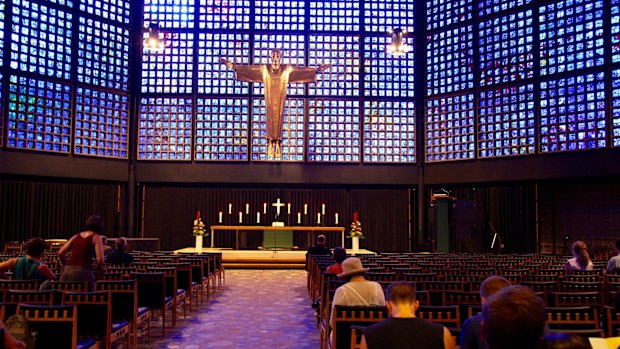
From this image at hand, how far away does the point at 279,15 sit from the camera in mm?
24609

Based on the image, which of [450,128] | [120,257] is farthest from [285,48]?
[120,257]

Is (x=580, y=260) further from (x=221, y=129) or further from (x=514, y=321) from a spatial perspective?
(x=221, y=129)

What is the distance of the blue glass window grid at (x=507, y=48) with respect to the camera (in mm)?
21438

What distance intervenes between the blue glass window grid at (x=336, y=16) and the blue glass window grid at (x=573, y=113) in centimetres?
824

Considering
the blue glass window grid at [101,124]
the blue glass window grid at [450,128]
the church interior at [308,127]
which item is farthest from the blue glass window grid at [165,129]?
the blue glass window grid at [450,128]

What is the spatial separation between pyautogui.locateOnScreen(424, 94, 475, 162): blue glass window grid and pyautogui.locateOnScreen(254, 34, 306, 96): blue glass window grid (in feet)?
18.4

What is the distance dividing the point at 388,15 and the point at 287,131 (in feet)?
21.6

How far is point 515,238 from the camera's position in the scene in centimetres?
2205

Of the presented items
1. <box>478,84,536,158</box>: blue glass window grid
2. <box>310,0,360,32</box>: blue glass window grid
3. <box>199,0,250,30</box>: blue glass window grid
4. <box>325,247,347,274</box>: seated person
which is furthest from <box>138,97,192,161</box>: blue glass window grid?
<box>325,247,347,274</box>: seated person

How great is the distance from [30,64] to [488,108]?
55.4 feet

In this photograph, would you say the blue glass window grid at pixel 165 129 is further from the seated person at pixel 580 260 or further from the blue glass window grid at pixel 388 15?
the seated person at pixel 580 260

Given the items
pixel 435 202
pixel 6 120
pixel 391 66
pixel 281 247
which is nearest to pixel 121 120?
pixel 6 120

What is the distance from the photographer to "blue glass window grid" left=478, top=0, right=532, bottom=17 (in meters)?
21.9

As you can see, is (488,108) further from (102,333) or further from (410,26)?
(102,333)
